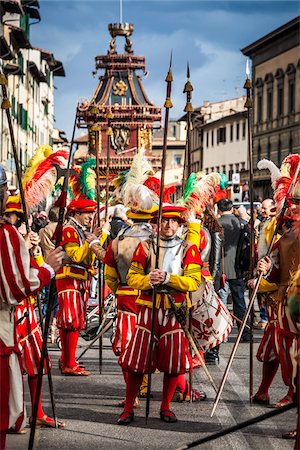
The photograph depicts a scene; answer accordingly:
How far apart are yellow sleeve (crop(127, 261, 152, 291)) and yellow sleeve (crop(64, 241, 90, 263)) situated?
191 centimetres

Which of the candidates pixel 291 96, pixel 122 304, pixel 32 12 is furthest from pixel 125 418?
pixel 291 96

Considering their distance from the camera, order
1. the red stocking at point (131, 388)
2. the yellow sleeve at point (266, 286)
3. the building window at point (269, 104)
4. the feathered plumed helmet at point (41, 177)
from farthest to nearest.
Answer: the building window at point (269, 104)
the feathered plumed helmet at point (41, 177)
the yellow sleeve at point (266, 286)
the red stocking at point (131, 388)

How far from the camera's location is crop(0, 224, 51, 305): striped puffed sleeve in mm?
6375

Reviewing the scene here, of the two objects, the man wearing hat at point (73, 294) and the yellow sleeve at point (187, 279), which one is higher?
the yellow sleeve at point (187, 279)

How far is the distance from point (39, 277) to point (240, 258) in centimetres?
833

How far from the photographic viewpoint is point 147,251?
8.48 metres

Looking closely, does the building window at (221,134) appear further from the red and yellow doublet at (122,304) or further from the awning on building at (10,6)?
the red and yellow doublet at (122,304)

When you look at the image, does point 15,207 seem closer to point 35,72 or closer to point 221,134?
point 35,72

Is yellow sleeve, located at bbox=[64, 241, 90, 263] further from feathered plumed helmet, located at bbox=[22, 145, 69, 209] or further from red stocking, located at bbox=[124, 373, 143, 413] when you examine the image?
red stocking, located at bbox=[124, 373, 143, 413]

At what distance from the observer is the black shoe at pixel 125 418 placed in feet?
27.5

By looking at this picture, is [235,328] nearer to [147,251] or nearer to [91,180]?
[91,180]

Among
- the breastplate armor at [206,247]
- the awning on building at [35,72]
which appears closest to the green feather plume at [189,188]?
the breastplate armor at [206,247]

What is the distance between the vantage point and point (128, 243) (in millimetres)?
9219

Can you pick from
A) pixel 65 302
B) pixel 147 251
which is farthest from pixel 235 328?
pixel 147 251
